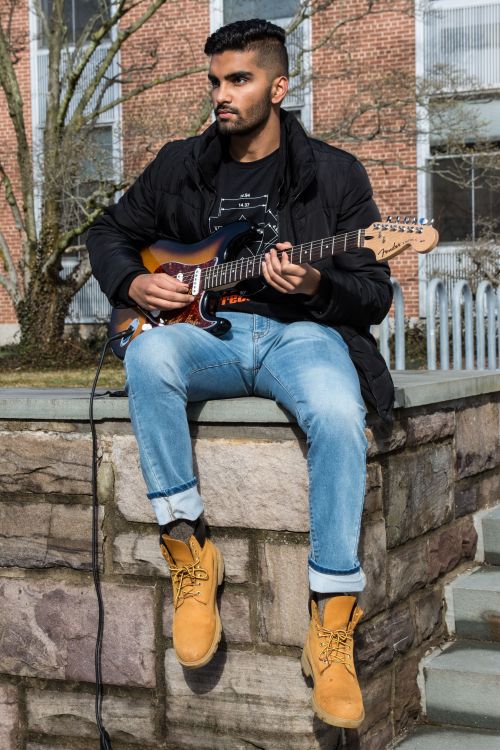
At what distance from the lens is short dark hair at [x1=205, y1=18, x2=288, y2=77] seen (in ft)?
11.9

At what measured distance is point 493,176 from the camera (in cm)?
1673

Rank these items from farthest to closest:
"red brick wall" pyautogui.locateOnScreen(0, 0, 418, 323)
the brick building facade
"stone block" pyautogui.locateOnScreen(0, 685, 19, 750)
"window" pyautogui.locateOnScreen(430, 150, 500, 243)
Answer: "window" pyautogui.locateOnScreen(430, 150, 500, 243)
"red brick wall" pyautogui.locateOnScreen(0, 0, 418, 323)
the brick building facade
"stone block" pyautogui.locateOnScreen(0, 685, 19, 750)

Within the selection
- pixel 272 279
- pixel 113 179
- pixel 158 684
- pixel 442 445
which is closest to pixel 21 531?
pixel 158 684

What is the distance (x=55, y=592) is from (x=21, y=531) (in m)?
0.25

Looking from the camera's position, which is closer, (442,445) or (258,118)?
(258,118)

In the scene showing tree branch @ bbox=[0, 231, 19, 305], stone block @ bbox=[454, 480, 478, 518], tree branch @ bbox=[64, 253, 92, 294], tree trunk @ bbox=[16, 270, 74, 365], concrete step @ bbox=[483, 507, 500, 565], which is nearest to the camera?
stone block @ bbox=[454, 480, 478, 518]

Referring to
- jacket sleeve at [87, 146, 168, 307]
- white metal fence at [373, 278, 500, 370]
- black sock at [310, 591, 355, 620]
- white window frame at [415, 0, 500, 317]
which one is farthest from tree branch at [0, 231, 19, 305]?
black sock at [310, 591, 355, 620]

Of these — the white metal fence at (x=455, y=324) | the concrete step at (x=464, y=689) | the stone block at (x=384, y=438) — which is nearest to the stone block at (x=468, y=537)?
the concrete step at (x=464, y=689)

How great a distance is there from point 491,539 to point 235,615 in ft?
5.31

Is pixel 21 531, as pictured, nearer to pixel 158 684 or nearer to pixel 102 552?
pixel 102 552

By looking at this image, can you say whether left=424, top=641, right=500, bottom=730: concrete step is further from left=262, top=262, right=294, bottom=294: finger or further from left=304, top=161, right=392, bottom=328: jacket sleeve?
left=262, top=262, right=294, bottom=294: finger

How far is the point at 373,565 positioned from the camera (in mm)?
3463

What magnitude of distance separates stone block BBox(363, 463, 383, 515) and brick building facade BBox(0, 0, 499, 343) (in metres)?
12.7

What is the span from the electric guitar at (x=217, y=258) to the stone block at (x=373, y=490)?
66cm
